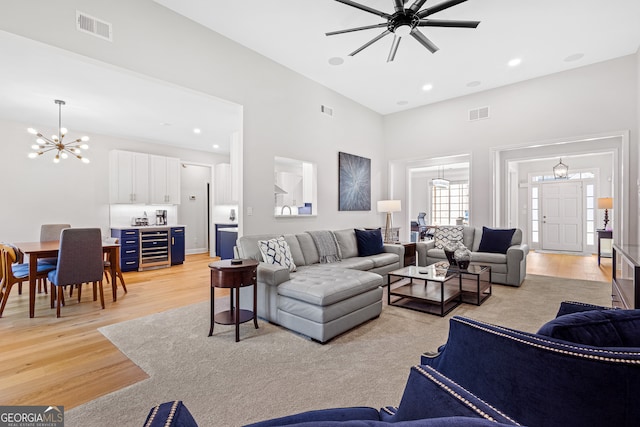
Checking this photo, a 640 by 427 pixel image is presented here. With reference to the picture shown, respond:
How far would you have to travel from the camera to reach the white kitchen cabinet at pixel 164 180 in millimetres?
6605

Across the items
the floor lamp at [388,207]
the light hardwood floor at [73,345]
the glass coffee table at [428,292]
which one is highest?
the floor lamp at [388,207]

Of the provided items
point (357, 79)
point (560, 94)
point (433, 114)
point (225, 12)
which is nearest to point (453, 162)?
point (433, 114)

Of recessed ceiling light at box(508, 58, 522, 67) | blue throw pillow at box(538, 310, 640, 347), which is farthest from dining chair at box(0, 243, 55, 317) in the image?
recessed ceiling light at box(508, 58, 522, 67)

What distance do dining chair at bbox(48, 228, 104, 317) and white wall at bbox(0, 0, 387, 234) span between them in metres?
1.75

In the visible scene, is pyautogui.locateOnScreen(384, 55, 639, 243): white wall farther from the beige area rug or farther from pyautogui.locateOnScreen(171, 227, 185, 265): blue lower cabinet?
pyautogui.locateOnScreen(171, 227, 185, 265): blue lower cabinet

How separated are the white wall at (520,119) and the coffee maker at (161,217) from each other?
5.39 m

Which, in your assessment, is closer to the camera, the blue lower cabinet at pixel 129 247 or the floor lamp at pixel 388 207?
the blue lower cabinet at pixel 129 247

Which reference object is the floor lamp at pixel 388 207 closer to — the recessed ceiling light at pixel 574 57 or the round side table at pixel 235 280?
the recessed ceiling light at pixel 574 57

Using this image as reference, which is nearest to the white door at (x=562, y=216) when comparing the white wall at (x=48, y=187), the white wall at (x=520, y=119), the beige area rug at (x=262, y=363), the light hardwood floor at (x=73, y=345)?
the light hardwood floor at (x=73, y=345)

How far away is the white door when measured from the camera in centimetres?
793

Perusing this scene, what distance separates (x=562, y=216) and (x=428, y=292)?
6.97 m

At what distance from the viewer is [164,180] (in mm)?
6805

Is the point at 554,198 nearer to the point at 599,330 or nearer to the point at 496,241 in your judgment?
the point at 496,241

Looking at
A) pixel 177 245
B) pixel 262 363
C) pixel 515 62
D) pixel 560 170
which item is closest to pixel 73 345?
pixel 262 363
